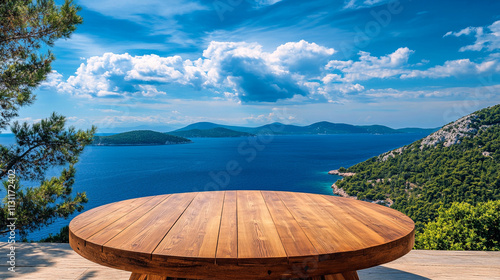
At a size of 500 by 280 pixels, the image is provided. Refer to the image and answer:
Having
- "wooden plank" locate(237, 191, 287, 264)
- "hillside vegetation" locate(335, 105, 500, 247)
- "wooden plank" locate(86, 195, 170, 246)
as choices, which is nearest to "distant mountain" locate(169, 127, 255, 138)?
"hillside vegetation" locate(335, 105, 500, 247)

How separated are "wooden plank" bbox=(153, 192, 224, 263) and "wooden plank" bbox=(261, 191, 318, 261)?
33cm

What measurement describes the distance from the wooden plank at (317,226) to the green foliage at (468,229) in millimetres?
3473

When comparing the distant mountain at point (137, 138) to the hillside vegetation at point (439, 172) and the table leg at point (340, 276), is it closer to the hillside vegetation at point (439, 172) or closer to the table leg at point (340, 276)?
the hillside vegetation at point (439, 172)

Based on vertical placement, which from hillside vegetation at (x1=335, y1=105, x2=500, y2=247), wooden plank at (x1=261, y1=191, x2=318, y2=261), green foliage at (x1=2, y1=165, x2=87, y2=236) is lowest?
hillside vegetation at (x1=335, y1=105, x2=500, y2=247)

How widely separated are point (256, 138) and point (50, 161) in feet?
376

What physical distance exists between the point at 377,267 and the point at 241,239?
2.56m

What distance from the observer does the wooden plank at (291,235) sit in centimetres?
114

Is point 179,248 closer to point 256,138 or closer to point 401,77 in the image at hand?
point 401,77

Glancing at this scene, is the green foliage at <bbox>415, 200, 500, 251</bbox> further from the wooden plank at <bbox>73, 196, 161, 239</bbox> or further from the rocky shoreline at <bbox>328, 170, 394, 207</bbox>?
the rocky shoreline at <bbox>328, 170, 394, 207</bbox>

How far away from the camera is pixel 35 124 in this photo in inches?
215

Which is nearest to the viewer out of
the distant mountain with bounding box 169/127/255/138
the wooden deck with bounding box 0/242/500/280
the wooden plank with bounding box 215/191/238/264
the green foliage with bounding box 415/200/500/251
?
the wooden plank with bounding box 215/191/238/264

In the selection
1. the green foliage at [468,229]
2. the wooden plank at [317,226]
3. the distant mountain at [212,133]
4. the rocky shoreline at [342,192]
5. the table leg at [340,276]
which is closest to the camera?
the wooden plank at [317,226]

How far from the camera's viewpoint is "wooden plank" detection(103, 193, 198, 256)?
4.03 ft

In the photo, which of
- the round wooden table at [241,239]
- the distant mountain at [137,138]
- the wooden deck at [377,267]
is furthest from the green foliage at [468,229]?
the distant mountain at [137,138]
